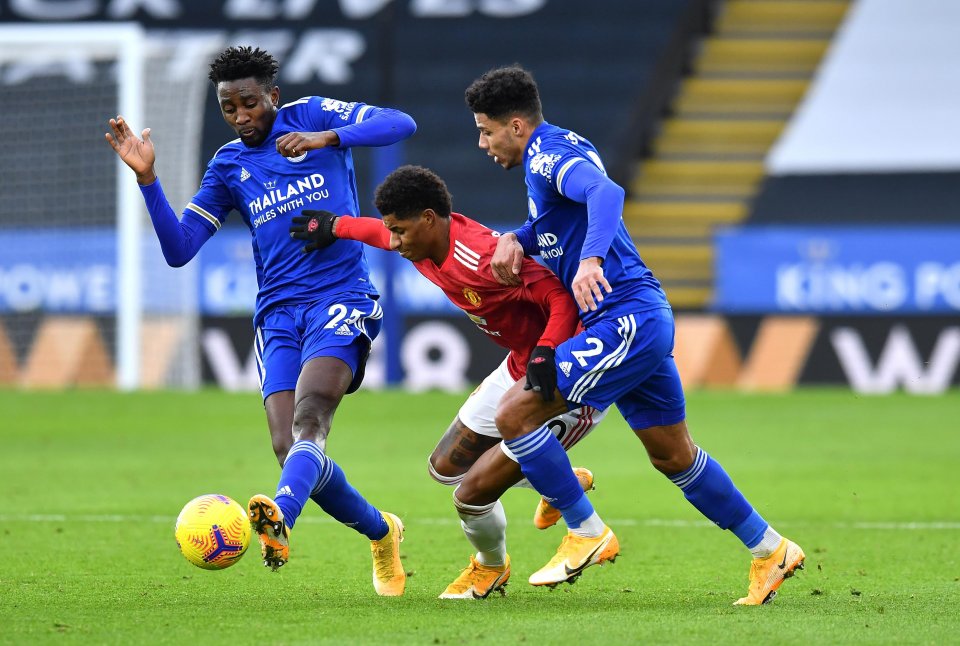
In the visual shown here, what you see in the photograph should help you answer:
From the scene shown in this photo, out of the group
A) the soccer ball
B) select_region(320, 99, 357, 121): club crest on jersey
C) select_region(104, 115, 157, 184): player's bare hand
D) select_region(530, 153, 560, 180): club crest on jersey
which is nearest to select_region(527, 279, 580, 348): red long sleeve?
select_region(530, 153, 560, 180): club crest on jersey

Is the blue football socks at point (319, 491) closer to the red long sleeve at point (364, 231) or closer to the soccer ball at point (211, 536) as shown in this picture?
the soccer ball at point (211, 536)

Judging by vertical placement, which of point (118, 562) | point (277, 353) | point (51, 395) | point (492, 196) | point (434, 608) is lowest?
point (51, 395)

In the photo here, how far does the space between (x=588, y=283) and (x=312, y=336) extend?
54.9 inches

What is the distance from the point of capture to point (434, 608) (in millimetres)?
5840

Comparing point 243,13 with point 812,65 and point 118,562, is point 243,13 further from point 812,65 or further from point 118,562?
point 118,562

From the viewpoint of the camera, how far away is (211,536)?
552 centimetres

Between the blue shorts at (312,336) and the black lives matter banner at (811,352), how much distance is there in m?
11.7

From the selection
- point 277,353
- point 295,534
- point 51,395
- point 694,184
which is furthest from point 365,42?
point 277,353

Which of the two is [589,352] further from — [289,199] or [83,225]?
[83,225]

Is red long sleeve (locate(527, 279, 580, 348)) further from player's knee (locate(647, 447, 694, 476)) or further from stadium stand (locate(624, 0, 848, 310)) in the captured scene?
stadium stand (locate(624, 0, 848, 310))

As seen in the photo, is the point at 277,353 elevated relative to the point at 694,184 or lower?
elevated

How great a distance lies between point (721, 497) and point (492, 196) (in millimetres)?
17539

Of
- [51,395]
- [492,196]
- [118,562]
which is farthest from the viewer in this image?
[492,196]

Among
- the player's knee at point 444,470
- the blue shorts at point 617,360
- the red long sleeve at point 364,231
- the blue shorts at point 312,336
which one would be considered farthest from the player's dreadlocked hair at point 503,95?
the player's knee at point 444,470
